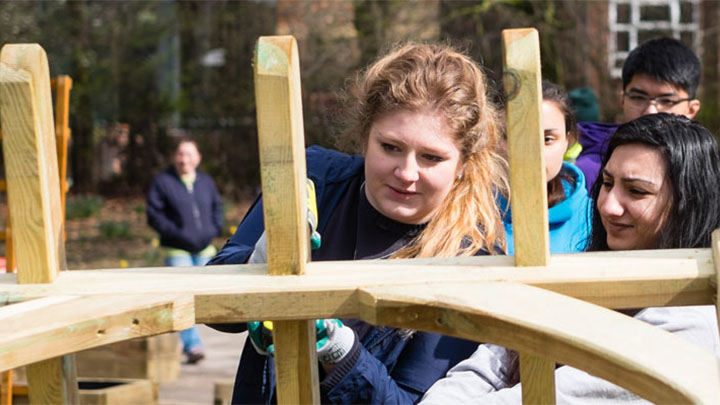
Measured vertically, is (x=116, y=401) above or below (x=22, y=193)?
below

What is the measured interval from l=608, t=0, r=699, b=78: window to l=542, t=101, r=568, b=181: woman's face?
8.91m

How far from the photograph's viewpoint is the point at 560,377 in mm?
1653

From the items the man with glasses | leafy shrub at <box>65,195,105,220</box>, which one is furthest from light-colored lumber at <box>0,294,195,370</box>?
leafy shrub at <box>65,195,105,220</box>

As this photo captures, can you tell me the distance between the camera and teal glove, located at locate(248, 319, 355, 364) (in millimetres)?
1678

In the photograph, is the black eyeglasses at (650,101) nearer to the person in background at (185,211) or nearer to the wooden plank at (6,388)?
the wooden plank at (6,388)

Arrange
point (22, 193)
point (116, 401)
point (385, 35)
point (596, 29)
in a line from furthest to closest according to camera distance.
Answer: point (385, 35), point (596, 29), point (116, 401), point (22, 193)

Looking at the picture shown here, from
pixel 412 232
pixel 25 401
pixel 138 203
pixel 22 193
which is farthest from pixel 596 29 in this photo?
pixel 22 193

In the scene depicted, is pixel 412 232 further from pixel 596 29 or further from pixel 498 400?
pixel 596 29

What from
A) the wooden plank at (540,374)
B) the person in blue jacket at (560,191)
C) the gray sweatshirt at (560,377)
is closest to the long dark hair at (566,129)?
the person in blue jacket at (560,191)

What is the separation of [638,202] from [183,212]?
5.03 metres

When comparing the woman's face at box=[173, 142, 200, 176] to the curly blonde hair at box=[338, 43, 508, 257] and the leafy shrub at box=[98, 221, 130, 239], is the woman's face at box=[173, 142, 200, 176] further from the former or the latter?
the leafy shrub at box=[98, 221, 130, 239]

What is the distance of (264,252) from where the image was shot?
5.22 ft

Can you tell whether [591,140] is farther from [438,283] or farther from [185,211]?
[185,211]

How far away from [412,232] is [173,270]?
71 centimetres
